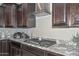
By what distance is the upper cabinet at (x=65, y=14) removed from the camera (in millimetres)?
1521

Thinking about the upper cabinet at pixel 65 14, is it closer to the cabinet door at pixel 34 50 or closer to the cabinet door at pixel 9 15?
the cabinet door at pixel 34 50

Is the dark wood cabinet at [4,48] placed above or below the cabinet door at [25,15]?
below

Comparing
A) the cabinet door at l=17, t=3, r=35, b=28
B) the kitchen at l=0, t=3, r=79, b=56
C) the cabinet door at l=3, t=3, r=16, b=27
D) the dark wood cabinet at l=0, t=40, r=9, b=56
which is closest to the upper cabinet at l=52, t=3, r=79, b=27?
the kitchen at l=0, t=3, r=79, b=56

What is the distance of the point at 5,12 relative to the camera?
156 centimetres

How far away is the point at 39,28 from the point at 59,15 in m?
0.26

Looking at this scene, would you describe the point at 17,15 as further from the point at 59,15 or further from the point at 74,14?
the point at 74,14

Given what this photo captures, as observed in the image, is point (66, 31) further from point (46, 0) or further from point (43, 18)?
point (46, 0)

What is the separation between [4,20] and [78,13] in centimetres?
82

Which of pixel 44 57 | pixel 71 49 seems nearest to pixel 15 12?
pixel 44 57

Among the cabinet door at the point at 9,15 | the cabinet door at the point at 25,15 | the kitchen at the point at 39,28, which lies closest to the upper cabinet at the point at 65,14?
the kitchen at the point at 39,28

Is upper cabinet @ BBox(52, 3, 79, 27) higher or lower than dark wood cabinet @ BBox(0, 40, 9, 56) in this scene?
higher

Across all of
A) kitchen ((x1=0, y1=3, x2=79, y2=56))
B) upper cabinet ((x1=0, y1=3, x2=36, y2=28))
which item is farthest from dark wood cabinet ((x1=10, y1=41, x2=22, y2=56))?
upper cabinet ((x1=0, y1=3, x2=36, y2=28))

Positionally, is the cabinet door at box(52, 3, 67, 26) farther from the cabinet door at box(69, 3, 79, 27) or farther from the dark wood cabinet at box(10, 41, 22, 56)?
the dark wood cabinet at box(10, 41, 22, 56)

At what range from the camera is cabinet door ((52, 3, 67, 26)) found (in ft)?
5.05
